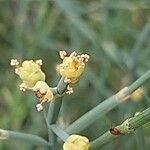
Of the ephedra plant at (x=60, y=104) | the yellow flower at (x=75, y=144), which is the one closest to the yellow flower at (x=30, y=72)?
the ephedra plant at (x=60, y=104)

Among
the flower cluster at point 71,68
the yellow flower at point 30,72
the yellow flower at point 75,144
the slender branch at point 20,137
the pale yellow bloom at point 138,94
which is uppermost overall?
the pale yellow bloom at point 138,94

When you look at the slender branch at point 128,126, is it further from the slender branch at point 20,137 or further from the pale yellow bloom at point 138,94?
the pale yellow bloom at point 138,94

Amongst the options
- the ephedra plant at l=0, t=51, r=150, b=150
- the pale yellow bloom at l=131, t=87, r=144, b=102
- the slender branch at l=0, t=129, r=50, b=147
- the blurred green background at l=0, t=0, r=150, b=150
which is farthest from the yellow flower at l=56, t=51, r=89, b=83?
the blurred green background at l=0, t=0, r=150, b=150

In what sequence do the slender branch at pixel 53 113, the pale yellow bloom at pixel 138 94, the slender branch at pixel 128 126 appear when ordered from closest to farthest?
the slender branch at pixel 128 126 < the slender branch at pixel 53 113 < the pale yellow bloom at pixel 138 94

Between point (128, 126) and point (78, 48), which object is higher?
point (78, 48)

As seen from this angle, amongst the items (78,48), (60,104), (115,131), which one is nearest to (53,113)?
(60,104)

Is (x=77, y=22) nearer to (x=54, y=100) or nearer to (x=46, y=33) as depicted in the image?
(x=46, y=33)

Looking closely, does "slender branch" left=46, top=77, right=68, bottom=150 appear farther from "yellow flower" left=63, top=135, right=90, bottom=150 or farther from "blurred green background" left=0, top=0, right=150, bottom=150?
"blurred green background" left=0, top=0, right=150, bottom=150

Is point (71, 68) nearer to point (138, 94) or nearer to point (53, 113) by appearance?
point (53, 113)
